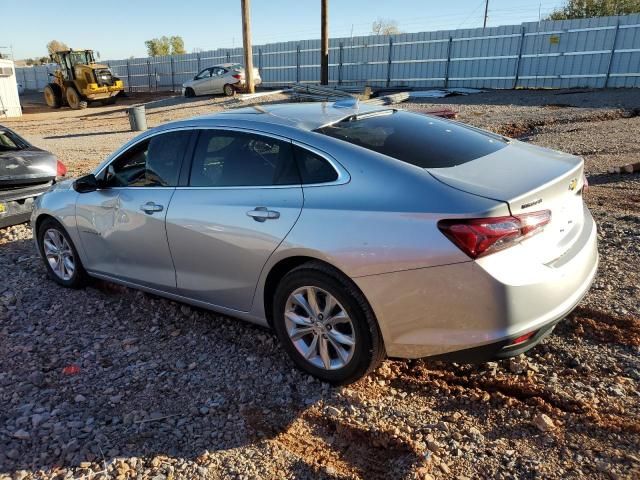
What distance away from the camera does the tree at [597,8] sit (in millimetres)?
39469

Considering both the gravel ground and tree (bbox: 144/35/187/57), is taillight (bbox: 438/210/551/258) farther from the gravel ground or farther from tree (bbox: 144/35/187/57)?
tree (bbox: 144/35/187/57)

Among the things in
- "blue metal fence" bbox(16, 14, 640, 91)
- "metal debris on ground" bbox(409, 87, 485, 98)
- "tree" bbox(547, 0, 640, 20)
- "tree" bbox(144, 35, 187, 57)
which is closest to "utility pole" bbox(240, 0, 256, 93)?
"blue metal fence" bbox(16, 14, 640, 91)

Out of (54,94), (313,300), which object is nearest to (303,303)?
(313,300)

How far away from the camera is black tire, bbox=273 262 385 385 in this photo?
2.98 m

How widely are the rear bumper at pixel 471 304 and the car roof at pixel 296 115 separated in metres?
1.25

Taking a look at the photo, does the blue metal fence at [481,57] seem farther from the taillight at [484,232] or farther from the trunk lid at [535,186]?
the taillight at [484,232]

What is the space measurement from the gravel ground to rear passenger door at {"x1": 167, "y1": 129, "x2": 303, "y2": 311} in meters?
0.52

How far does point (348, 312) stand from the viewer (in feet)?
9.97

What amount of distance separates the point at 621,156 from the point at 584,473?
826 centimetres

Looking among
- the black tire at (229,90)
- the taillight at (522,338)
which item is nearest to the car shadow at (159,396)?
the taillight at (522,338)

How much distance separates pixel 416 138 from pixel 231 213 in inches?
50.6

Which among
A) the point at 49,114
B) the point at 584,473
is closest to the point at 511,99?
the point at 584,473

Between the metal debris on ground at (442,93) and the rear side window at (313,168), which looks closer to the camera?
the rear side window at (313,168)

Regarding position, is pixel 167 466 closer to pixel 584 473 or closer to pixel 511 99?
pixel 584 473
